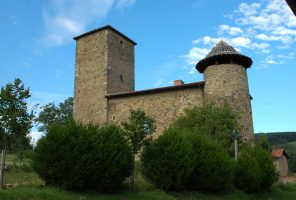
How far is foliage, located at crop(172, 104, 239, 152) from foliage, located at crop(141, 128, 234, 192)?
3866 mm

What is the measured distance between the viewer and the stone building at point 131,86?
22.8m

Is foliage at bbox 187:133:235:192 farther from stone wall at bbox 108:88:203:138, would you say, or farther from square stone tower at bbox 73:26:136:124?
square stone tower at bbox 73:26:136:124

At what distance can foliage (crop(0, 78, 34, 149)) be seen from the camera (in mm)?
12828

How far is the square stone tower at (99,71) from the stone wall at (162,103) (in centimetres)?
167

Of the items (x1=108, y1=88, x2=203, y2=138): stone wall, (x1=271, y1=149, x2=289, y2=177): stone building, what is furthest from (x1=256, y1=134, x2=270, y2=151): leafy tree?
(x1=271, y1=149, x2=289, y2=177): stone building


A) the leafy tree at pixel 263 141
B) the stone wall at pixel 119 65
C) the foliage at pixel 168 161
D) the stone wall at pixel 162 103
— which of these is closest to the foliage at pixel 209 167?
the foliage at pixel 168 161

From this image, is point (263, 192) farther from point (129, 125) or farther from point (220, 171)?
point (129, 125)

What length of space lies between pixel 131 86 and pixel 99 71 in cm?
349

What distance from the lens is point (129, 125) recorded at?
615 inches

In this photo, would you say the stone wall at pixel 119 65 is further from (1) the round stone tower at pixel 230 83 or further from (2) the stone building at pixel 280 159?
(2) the stone building at pixel 280 159

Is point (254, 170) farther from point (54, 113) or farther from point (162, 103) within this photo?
point (54, 113)

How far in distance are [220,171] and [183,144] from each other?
7.81ft

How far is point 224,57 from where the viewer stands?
916 inches

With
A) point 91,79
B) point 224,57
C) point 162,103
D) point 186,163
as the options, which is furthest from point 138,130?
point 91,79
